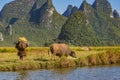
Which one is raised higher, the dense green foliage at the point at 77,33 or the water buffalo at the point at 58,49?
the dense green foliage at the point at 77,33

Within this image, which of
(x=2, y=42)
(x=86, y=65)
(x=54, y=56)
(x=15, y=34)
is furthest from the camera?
(x=15, y=34)

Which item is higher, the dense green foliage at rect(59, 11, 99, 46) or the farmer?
the dense green foliage at rect(59, 11, 99, 46)

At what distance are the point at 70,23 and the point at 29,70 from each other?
451 ft

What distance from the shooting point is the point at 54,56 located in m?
30.8

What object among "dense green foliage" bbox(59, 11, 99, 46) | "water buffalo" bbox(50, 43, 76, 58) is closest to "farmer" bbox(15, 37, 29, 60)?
"water buffalo" bbox(50, 43, 76, 58)

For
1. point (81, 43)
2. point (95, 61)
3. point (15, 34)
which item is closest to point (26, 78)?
point (95, 61)

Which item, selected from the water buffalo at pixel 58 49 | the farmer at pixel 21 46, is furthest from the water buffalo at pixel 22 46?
the water buffalo at pixel 58 49

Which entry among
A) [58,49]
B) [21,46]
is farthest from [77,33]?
[21,46]

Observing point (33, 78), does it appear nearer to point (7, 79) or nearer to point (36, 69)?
point (7, 79)

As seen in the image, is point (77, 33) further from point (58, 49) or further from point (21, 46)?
point (21, 46)

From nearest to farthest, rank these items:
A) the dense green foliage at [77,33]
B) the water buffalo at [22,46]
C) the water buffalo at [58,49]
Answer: the water buffalo at [22,46] < the water buffalo at [58,49] < the dense green foliage at [77,33]

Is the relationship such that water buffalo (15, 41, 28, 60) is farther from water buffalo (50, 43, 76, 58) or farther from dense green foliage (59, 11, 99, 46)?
dense green foliage (59, 11, 99, 46)

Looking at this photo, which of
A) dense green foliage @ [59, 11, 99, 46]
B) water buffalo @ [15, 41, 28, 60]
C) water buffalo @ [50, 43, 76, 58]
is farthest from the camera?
dense green foliage @ [59, 11, 99, 46]

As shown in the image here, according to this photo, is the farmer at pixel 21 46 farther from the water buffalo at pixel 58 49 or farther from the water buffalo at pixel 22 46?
the water buffalo at pixel 58 49
